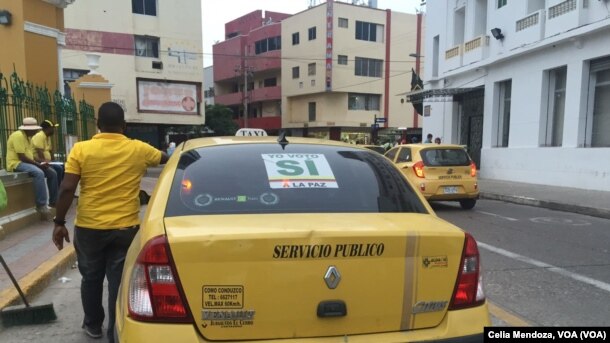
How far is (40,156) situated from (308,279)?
7.72m

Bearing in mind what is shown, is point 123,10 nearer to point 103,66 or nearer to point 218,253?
point 103,66

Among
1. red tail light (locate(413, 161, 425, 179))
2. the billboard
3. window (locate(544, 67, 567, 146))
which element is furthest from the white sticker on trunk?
the billboard

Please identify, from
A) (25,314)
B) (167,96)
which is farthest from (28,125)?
(167,96)

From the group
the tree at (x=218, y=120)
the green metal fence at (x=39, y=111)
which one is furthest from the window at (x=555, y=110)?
the tree at (x=218, y=120)

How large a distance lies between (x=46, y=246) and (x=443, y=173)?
7.72 metres

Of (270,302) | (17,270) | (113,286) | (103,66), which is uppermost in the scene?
(103,66)

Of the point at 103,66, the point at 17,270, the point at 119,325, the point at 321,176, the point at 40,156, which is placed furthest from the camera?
the point at 103,66

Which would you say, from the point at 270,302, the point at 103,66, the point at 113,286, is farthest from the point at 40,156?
the point at 103,66

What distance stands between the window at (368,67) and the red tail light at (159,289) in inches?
1817

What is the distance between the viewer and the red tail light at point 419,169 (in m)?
10.6

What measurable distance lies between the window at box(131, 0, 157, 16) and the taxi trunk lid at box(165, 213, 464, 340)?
122ft

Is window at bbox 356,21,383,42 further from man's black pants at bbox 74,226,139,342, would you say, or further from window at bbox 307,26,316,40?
man's black pants at bbox 74,226,139,342

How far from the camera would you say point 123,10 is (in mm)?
35000

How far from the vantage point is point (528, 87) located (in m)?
17.1
